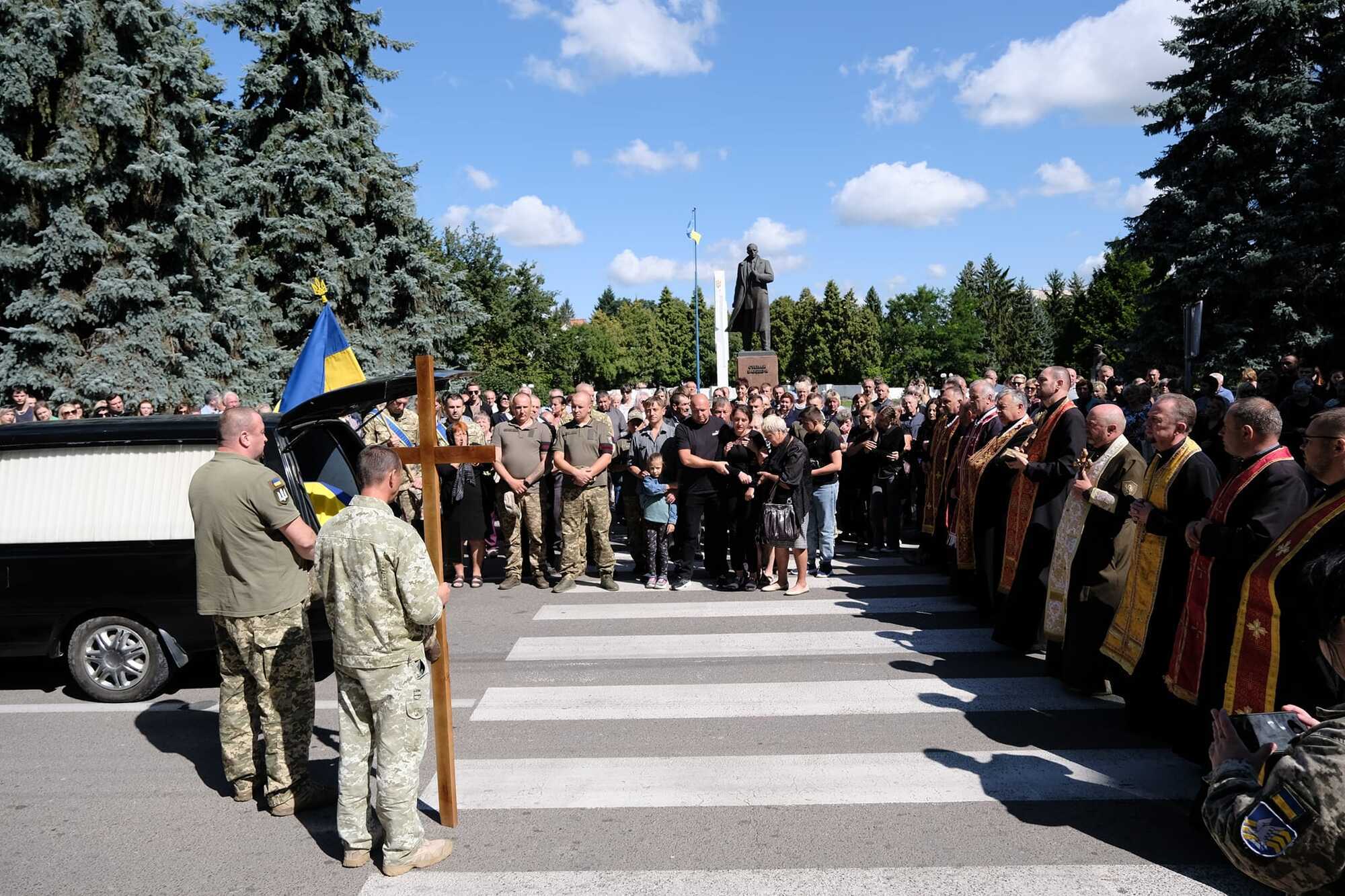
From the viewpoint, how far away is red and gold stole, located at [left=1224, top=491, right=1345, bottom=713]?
4.24 meters

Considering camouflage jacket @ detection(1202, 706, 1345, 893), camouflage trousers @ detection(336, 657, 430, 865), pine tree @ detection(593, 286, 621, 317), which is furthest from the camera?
pine tree @ detection(593, 286, 621, 317)

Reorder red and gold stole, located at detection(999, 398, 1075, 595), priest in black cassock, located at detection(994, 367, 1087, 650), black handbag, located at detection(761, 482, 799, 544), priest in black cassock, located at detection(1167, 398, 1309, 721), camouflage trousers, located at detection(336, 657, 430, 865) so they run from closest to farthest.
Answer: camouflage trousers, located at detection(336, 657, 430, 865)
priest in black cassock, located at detection(1167, 398, 1309, 721)
priest in black cassock, located at detection(994, 367, 1087, 650)
red and gold stole, located at detection(999, 398, 1075, 595)
black handbag, located at detection(761, 482, 799, 544)

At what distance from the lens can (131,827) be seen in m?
4.66

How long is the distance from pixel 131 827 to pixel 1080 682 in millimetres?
5539

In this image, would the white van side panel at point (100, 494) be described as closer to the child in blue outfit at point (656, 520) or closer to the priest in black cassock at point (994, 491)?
the child in blue outfit at point (656, 520)

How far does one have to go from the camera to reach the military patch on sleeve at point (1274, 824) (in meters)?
2.01

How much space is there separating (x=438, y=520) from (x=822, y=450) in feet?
21.0

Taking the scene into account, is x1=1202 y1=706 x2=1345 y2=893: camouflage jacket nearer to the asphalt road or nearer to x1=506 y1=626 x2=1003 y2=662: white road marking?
the asphalt road

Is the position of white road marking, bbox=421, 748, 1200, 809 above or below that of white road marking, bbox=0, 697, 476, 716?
below

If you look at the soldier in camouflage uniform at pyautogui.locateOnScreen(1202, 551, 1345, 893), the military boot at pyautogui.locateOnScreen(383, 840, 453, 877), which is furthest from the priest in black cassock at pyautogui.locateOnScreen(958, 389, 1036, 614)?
the soldier in camouflage uniform at pyautogui.locateOnScreen(1202, 551, 1345, 893)

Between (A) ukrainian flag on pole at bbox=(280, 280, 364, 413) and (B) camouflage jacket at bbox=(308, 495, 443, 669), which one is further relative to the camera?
(A) ukrainian flag on pole at bbox=(280, 280, 364, 413)

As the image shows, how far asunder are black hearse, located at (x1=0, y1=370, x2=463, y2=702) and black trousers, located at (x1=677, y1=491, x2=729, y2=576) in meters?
4.28

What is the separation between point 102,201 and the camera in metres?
18.1

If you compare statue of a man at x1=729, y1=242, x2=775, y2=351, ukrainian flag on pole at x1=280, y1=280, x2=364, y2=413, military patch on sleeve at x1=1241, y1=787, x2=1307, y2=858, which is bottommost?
military patch on sleeve at x1=1241, y1=787, x2=1307, y2=858
